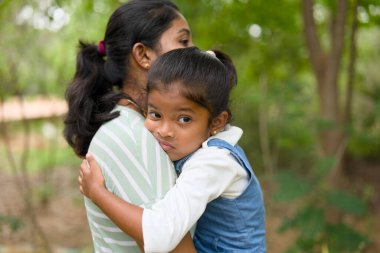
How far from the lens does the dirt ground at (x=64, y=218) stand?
20.5ft

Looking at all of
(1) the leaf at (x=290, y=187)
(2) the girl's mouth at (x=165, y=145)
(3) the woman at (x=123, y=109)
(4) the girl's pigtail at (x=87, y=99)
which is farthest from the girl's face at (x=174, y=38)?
(1) the leaf at (x=290, y=187)

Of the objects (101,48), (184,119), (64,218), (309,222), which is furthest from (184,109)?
(64,218)

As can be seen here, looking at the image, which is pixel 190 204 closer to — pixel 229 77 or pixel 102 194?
pixel 102 194

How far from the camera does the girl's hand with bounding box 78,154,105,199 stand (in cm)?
155

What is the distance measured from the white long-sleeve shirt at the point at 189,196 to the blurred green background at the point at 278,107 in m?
1.47

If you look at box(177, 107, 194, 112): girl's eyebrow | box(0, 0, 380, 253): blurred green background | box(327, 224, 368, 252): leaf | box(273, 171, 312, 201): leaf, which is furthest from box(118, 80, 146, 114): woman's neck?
box(327, 224, 368, 252): leaf

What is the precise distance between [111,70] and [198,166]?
62 cm

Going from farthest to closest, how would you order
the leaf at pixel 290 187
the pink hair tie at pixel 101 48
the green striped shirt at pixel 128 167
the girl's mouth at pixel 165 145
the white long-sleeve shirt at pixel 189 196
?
1. the leaf at pixel 290 187
2. the pink hair tie at pixel 101 48
3. the girl's mouth at pixel 165 145
4. the green striped shirt at pixel 128 167
5. the white long-sleeve shirt at pixel 189 196

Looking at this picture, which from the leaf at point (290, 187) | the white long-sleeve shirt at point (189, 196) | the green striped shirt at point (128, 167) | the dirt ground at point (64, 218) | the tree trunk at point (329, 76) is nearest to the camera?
the white long-sleeve shirt at point (189, 196)

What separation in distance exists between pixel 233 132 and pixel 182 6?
346 centimetres

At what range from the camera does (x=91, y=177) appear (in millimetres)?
1570

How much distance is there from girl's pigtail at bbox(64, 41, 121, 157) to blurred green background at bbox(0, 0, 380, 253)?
1.16m

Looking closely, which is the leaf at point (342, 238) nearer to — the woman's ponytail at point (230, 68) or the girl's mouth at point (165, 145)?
the woman's ponytail at point (230, 68)

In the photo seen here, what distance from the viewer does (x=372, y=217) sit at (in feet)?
22.6
